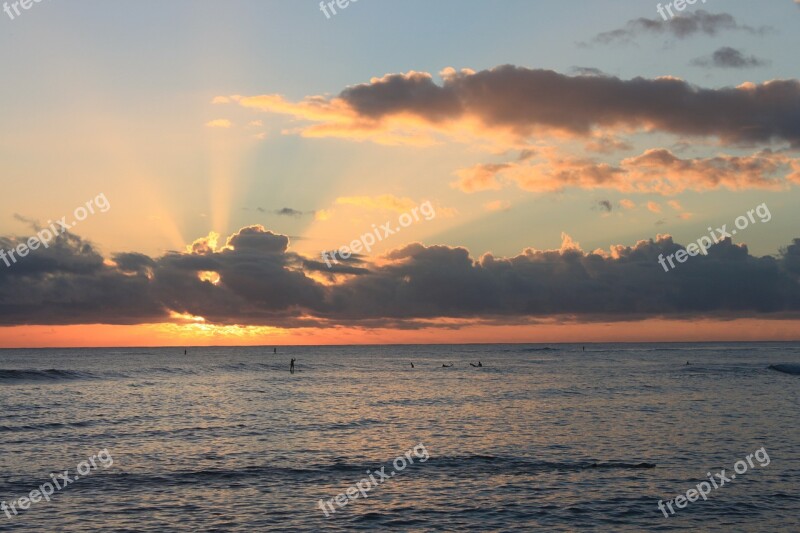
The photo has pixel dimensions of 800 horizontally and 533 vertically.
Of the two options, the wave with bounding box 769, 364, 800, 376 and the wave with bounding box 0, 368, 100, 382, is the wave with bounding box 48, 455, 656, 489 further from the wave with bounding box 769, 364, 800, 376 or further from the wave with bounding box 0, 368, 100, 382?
the wave with bounding box 769, 364, 800, 376

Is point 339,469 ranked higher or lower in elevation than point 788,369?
higher

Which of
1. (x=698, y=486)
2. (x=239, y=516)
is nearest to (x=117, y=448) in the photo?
(x=239, y=516)

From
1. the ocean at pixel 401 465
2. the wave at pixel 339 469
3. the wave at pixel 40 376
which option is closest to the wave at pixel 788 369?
the ocean at pixel 401 465

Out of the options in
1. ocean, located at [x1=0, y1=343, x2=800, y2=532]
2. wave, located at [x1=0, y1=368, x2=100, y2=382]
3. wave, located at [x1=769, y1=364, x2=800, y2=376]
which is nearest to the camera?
ocean, located at [x1=0, y1=343, x2=800, y2=532]

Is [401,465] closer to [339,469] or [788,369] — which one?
[339,469]

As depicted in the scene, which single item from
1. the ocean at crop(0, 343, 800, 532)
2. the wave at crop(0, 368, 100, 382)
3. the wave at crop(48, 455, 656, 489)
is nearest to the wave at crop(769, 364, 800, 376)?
the ocean at crop(0, 343, 800, 532)

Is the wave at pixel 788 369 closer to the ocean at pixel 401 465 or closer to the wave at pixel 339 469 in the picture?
the ocean at pixel 401 465

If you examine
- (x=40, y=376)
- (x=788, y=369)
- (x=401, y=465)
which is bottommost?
(x=788, y=369)

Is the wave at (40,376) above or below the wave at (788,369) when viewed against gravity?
above

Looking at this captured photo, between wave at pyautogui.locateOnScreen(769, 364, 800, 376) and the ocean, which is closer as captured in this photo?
the ocean

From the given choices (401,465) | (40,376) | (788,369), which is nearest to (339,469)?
(401,465)

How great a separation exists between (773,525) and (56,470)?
36.5 metres

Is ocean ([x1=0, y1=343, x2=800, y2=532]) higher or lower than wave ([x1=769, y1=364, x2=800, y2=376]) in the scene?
higher

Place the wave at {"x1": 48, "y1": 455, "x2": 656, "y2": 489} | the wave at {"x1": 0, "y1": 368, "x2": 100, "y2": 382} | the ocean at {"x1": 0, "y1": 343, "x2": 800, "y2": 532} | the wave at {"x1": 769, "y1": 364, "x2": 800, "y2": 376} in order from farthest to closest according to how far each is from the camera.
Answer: the wave at {"x1": 769, "y1": 364, "x2": 800, "y2": 376}
the wave at {"x1": 0, "y1": 368, "x2": 100, "y2": 382}
the wave at {"x1": 48, "y1": 455, "x2": 656, "y2": 489}
the ocean at {"x1": 0, "y1": 343, "x2": 800, "y2": 532}
